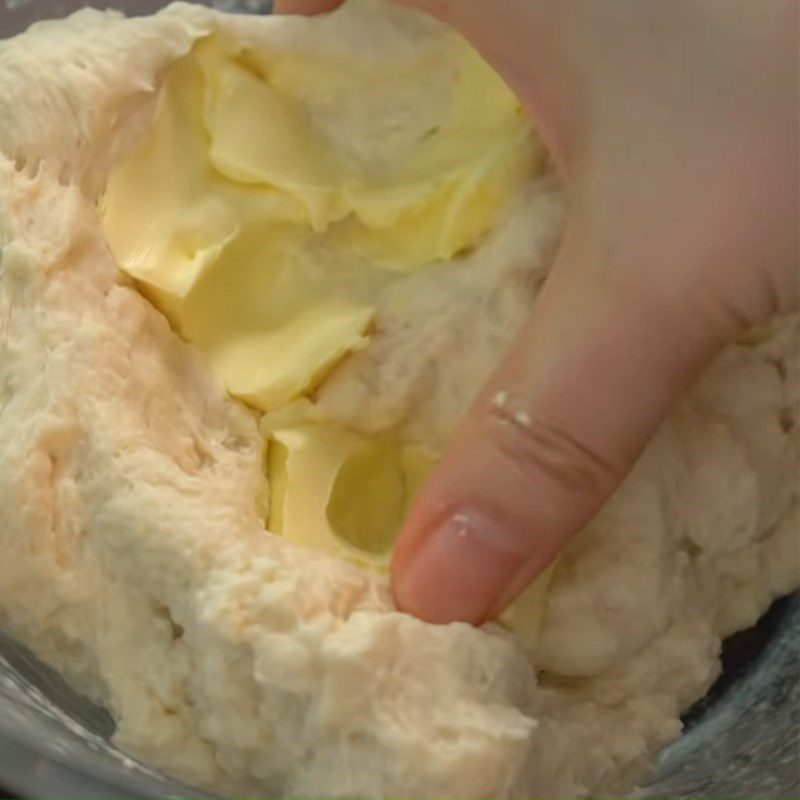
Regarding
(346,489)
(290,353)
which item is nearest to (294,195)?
(290,353)

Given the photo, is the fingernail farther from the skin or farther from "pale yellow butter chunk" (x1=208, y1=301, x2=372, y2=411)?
"pale yellow butter chunk" (x1=208, y1=301, x2=372, y2=411)

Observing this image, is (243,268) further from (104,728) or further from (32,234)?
(104,728)

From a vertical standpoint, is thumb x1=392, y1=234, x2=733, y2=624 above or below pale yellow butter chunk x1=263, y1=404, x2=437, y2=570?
above

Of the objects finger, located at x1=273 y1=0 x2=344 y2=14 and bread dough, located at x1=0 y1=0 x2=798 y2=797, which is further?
finger, located at x1=273 y1=0 x2=344 y2=14

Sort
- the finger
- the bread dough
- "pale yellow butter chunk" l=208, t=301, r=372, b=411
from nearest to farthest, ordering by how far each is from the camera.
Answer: the bread dough, "pale yellow butter chunk" l=208, t=301, r=372, b=411, the finger

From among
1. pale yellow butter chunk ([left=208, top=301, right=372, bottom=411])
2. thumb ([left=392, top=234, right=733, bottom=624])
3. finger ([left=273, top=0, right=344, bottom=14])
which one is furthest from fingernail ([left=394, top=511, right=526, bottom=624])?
finger ([left=273, top=0, right=344, bottom=14])

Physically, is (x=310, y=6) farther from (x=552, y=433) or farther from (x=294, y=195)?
(x=552, y=433)

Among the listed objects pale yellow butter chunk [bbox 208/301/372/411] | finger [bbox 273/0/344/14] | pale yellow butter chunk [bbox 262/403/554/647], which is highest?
finger [bbox 273/0/344/14]
